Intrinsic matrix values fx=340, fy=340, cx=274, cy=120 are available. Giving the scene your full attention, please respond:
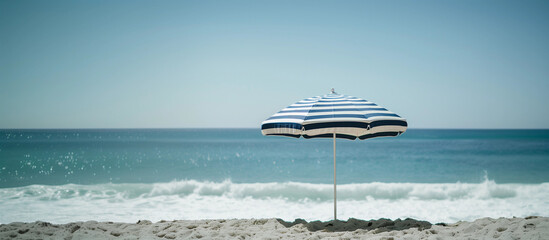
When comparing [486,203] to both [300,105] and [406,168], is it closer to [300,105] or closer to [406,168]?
[300,105]

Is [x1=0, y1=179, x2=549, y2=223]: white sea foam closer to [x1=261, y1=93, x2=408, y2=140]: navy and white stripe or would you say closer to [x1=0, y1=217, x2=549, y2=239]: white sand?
[x1=0, y1=217, x2=549, y2=239]: white sand

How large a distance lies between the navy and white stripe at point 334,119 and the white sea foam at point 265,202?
384cm

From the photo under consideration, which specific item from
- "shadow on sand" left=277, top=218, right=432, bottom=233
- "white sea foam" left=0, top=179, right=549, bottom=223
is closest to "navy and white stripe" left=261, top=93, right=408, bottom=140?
"shadow on sand" left=277, top=218, right=432, bottom=233

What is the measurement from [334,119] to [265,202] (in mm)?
6161

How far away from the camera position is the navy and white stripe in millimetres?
4484

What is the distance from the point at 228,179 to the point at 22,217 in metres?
8.88

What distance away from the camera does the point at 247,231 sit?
466 cm

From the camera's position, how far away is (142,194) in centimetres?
1079

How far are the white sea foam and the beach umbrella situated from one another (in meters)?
3.84

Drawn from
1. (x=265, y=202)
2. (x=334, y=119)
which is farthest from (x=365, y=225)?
(x=265, y=202)

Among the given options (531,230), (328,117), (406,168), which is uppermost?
(328,117)

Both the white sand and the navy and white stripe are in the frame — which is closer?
the white sand

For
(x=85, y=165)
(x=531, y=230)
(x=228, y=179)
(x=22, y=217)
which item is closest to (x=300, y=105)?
(x=531, y=230)

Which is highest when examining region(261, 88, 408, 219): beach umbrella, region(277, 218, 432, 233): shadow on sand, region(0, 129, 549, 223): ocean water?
region(261, 88, 408, 219): beach umbrella
